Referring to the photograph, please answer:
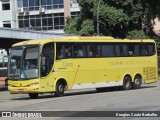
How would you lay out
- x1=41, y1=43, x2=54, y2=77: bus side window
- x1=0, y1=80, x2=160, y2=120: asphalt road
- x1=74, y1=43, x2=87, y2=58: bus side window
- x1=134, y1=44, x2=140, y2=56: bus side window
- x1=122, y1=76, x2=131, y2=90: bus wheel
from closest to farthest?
1. x1=0, y1=80, x2=160, y2=120: asphalt road
2. x1=41, y1=43, x2=54, y2=77: bus side window
3. x1=74, y1=43, x2=87, y2=58: bus side window
4. x1=122, y1=76, x2=131, y2=90: bus wheel
5. x1=134, y1=44, x2=140, y2=56: bus side window

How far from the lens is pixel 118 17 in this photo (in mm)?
51562

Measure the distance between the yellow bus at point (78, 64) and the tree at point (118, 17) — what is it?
1969 centimetres

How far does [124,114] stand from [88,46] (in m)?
17.6

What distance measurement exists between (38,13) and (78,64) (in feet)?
169

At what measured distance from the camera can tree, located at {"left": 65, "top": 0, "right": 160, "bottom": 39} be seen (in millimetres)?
52031

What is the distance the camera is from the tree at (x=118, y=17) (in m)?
52.0

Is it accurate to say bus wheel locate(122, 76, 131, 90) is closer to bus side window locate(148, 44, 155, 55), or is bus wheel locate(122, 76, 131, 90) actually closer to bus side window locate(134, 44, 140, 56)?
bus side window locate(134, 44, 140, 56)

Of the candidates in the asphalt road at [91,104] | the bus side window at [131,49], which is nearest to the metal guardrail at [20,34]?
the bus side window at [131,49]

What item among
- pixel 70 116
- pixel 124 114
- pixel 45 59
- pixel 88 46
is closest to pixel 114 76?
pixel 88 46

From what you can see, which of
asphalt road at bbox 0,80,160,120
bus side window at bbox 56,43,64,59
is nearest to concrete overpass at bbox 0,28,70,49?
bus side window at bbox 56,43,64,59

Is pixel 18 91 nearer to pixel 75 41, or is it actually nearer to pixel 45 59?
pixel 45 59

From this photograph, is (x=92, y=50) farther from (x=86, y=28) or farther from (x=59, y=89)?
(x=86, y=28)

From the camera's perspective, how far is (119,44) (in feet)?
98.4

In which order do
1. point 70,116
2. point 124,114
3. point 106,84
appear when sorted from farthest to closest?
point 106,84 → point 70,116 → point 124,114
